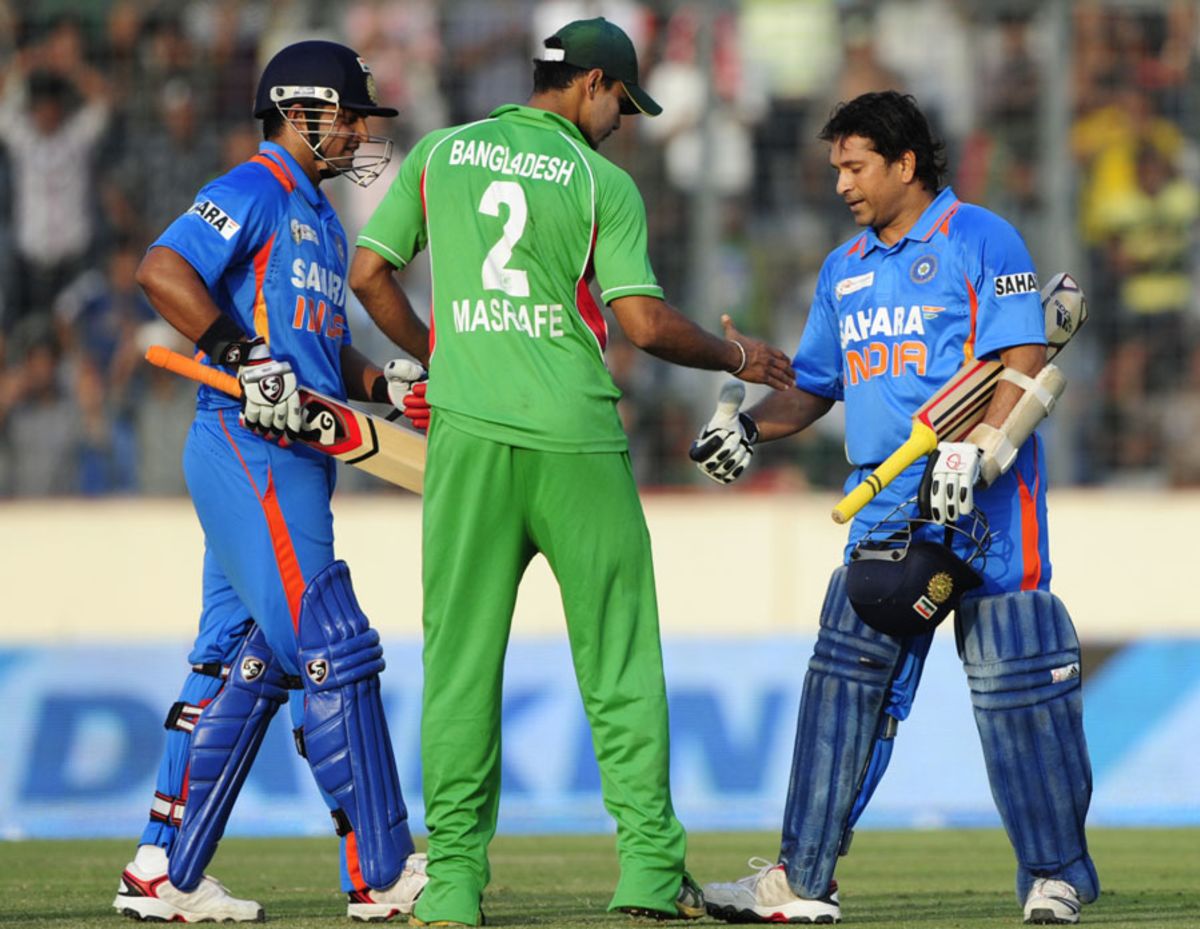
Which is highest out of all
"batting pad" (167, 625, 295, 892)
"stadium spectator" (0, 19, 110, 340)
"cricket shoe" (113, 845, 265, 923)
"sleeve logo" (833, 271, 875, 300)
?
"stadium spectator" (0, 19, 110, 340)

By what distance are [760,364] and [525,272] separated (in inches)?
31.9

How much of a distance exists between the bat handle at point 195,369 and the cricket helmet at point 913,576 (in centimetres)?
184

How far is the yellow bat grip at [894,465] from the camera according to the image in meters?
6.02

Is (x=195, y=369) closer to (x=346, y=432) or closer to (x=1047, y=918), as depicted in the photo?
(x=346, y=432)

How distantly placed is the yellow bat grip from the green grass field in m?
1.18

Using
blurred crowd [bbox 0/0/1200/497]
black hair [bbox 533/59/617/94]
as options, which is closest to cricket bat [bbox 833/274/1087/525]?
black hair [bbox 533/59/617/94]

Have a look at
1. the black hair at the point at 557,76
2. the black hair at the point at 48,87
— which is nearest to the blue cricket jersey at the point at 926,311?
the black hair at the point at 557,76

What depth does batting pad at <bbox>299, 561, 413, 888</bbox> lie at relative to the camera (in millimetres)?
6109

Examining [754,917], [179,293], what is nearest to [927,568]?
[754,917]

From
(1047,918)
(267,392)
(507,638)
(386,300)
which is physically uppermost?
(386,300)

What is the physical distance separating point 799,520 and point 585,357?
216 inches

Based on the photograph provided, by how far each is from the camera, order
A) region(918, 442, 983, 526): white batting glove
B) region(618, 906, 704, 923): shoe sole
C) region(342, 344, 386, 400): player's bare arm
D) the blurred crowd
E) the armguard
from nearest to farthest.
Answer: region(618, 906, 704, 923): shoe sole, region(918, 442, 983, 526): white batting glove, the armguard, region(342, 344, 386, 400): player's bare arm, the blurred crowd

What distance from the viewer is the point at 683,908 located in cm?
591

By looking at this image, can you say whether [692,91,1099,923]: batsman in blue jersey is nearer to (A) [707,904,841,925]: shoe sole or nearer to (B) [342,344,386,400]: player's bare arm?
(A) [707,904,841,925]: shoe sole
